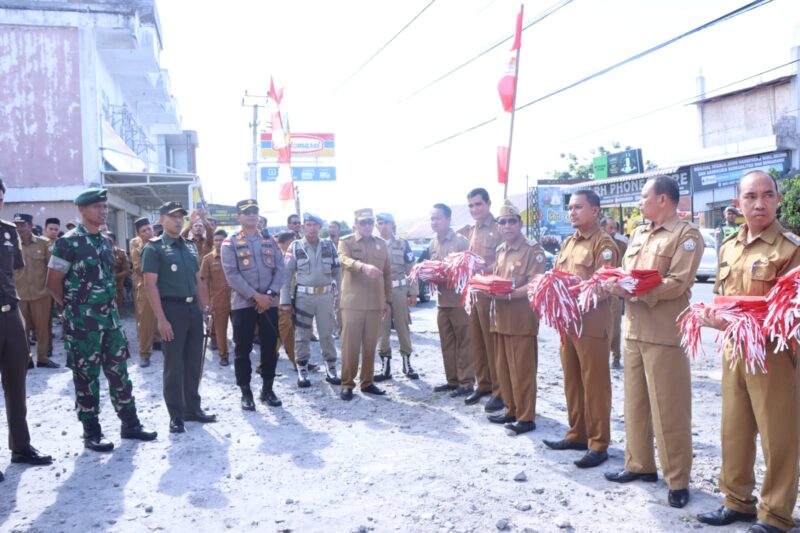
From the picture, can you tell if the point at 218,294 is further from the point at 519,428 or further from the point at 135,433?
the point at 519,428

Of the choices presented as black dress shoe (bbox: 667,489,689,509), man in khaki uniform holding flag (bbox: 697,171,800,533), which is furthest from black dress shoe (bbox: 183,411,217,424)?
man in khaki uniform holding flag (bbox: 697,171,800,533)

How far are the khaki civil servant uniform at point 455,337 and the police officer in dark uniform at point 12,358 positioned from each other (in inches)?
152

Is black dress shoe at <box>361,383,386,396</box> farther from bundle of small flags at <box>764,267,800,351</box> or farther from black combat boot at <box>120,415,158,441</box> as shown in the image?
bundle of small flags at <box>764,267,800,351</box>

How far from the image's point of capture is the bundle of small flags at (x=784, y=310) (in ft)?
10.1

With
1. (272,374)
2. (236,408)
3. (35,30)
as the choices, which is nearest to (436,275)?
(272,374)

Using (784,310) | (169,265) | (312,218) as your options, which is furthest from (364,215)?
(784,310)

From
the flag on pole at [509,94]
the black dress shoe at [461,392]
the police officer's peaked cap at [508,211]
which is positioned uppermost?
the flag on pole at [509,94]

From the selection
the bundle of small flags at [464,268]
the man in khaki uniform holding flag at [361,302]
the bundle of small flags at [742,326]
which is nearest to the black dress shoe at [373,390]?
the man in khaki uniform holding flag at [361,302]

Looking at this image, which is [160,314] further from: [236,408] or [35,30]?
[35,30]

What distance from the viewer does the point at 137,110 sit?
2428cm

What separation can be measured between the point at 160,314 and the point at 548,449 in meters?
3.33

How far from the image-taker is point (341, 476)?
454cm

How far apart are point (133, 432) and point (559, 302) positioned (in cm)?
357

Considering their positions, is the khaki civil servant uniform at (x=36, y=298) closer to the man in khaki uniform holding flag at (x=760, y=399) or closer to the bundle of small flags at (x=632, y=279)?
the bundle of small flags at (x=632, y=279)
